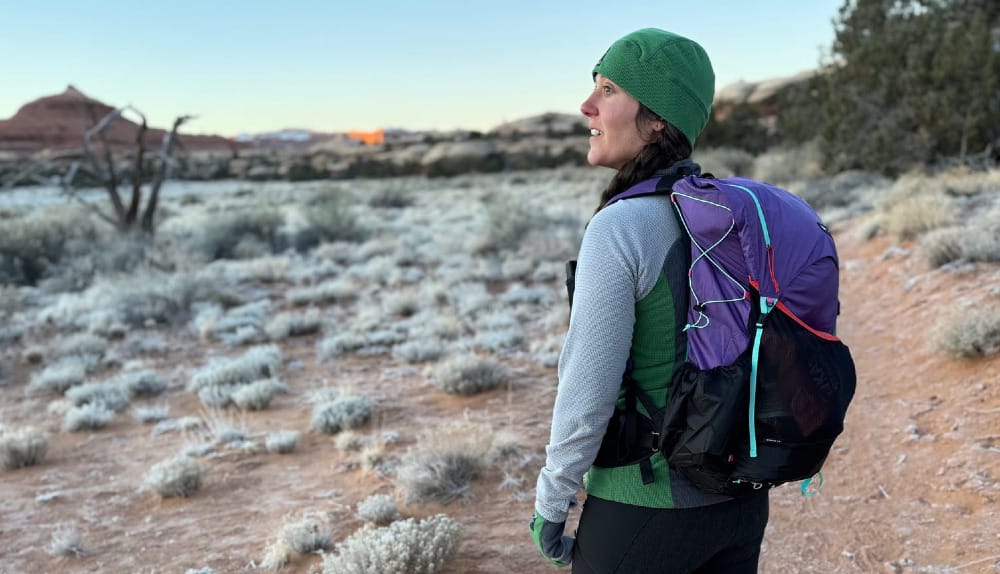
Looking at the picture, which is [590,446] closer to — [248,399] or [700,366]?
[700,366]

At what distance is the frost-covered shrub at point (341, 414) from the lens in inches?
229

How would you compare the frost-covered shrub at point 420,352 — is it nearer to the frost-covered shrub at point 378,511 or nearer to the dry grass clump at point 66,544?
the frost-covered shrub at point 378,511

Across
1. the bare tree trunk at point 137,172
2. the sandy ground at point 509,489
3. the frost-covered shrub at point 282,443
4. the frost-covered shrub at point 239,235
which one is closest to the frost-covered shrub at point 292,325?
the sandy ground at point 509,489

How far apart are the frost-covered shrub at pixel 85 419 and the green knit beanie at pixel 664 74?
6.45 m

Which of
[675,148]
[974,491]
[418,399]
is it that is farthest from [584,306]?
[418,399]

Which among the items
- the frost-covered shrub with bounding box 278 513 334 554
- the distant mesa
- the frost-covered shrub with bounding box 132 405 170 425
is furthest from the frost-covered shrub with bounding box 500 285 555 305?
the distant mesa

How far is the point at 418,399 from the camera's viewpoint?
652 centimetres

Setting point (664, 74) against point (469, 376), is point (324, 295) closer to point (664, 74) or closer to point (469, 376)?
point (469, 376)

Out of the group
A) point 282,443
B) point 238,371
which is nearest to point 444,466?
point 282,443

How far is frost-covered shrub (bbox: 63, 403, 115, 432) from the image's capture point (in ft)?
20.7

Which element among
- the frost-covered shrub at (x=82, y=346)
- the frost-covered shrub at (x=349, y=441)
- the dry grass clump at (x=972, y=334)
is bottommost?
the frost-covered shrub at (x=349, y=441)

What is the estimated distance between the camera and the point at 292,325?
9.32 m

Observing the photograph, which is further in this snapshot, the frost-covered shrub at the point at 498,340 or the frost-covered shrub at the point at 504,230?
the frost-covered shrub at the point at 504,230

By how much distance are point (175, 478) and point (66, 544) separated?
0.79 meters
